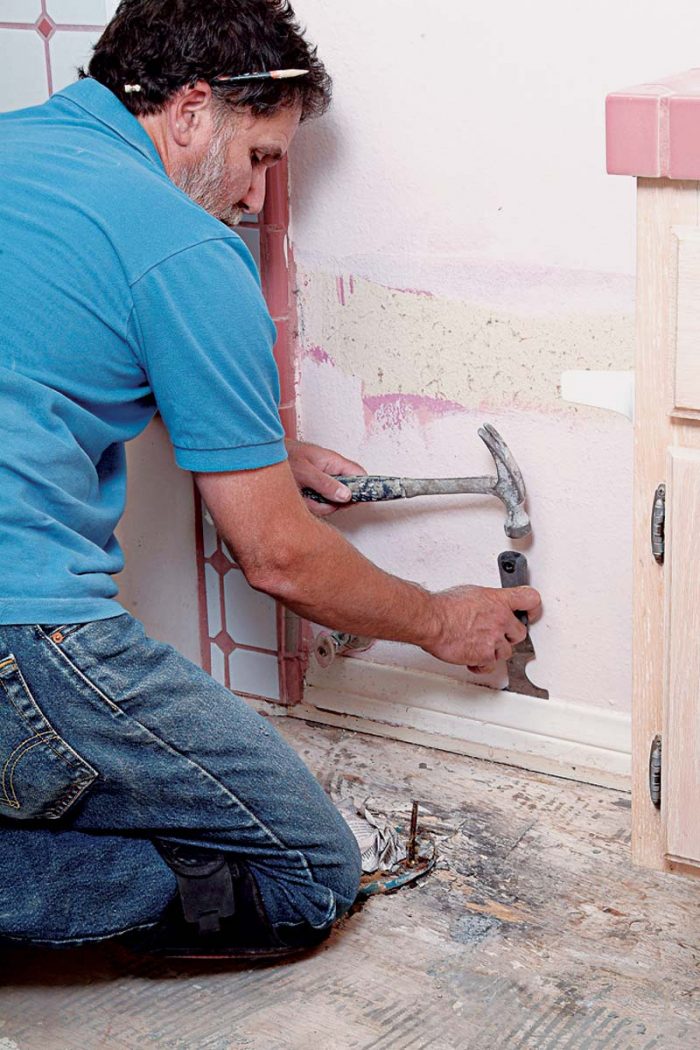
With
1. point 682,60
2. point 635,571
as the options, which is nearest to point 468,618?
point 635,571

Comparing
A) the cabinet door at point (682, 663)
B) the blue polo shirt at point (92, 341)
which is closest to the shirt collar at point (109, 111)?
the blue polo shirt at point (92, 341)

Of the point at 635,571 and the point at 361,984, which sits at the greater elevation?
the point at 635,571

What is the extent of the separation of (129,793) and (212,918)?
167 mm

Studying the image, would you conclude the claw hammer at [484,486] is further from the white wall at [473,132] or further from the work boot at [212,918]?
the work boot at [212,918]

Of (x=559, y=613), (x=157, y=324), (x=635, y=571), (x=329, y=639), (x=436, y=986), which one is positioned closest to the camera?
(x=635, y=571)

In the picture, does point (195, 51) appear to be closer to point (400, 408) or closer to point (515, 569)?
point (400, 408)

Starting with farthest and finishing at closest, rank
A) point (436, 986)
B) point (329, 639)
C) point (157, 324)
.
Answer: point (329, 639)
point (436, 986)
point (157, 324)

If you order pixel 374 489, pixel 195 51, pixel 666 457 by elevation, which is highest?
pixel 195 51

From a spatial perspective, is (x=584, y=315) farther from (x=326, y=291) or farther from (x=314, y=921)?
(x=314, y=921)

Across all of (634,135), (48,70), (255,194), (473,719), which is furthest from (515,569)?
(48,70)

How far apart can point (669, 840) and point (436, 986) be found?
1.19ft

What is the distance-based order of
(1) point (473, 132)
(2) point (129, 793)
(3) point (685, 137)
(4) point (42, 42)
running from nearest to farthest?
(3) point (685, 137)
(2) point (129, 793)
(1) point (473, 132)
(4) point (42, 42)

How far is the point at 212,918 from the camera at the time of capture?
4.54ft

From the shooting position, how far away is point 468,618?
5.34 ft
